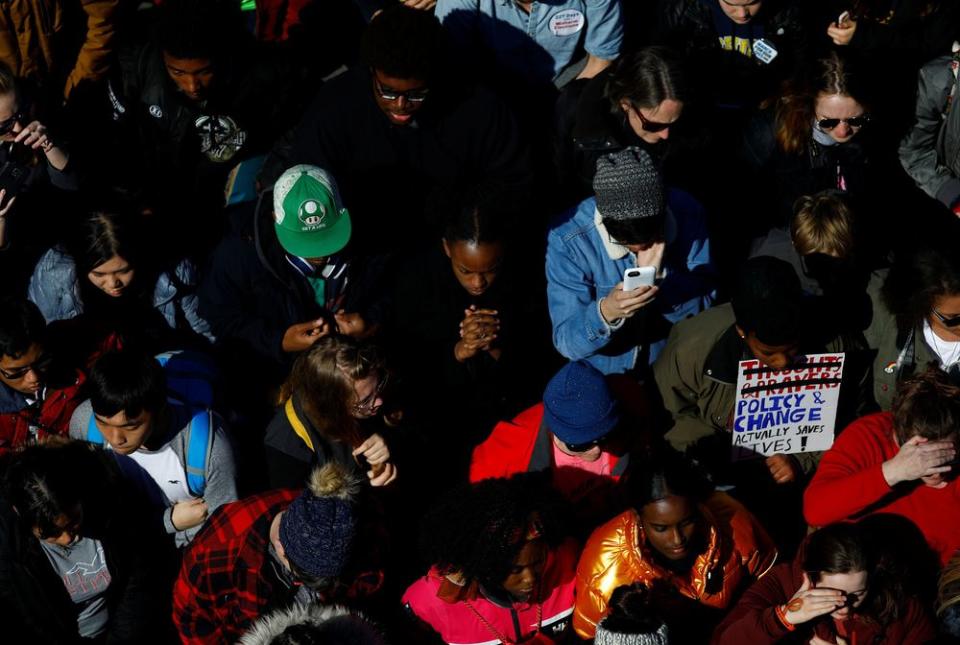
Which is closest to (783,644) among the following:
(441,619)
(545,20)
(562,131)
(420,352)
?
(441,619)

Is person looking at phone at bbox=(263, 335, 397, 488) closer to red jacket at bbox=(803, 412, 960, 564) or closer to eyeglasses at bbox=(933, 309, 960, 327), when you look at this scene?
red jacket at bbox=(803, 412, 960, 564)

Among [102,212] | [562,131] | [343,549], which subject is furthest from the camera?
[562,131]

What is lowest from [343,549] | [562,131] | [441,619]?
[441,619]

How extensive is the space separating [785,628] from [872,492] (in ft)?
2.44

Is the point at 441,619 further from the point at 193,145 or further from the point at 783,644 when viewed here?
the point at 193,145

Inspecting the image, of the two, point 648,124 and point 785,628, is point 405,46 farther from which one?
point 785,628

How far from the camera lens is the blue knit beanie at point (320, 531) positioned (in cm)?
402

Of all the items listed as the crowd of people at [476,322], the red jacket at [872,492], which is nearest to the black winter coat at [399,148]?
the crowd of people at [476,322]

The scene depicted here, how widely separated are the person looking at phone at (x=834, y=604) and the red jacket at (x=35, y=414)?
2.97 m

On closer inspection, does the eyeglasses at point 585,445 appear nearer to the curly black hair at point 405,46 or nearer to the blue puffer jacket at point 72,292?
the curly black hair at point 405,46

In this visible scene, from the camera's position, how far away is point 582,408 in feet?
14.3

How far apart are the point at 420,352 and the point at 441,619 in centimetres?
136

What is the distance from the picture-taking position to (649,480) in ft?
13.7

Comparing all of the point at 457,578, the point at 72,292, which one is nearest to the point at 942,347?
the point at 457,578
